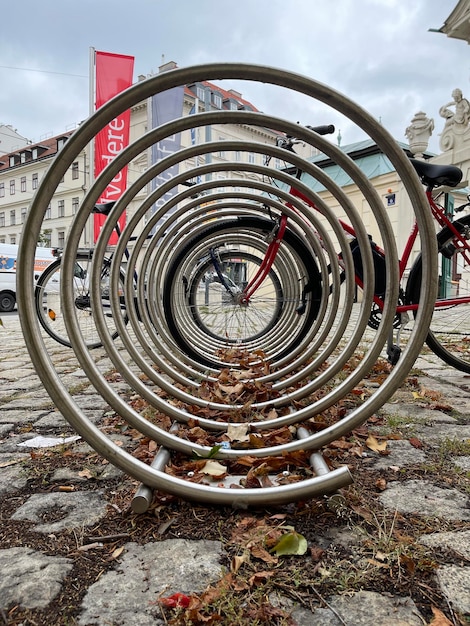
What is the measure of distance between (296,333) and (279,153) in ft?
4.69

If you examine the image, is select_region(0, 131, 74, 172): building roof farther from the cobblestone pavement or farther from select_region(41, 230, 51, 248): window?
the cobblestone pavement

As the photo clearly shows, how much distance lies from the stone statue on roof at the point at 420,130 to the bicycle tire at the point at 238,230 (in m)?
10.3

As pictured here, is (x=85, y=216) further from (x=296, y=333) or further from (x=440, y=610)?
(x=296, y=333)

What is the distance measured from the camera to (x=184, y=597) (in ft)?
3.11

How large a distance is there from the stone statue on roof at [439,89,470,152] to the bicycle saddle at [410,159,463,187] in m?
9.06

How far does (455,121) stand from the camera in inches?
420

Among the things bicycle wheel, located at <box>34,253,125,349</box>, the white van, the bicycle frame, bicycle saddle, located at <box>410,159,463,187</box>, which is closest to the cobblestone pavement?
the bicycle frame

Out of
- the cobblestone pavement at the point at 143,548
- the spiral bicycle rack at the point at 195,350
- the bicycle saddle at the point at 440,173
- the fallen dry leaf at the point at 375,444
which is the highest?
the bicycle saddle at the point at 440,173

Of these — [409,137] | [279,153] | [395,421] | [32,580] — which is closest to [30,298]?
[32,580]

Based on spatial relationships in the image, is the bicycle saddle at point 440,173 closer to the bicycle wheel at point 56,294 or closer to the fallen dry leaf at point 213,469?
the fallen dry leaf at point 213,469

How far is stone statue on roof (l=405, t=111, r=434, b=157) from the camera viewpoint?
12.2 m

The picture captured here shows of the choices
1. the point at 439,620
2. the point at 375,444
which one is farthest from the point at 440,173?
the point at 439,620

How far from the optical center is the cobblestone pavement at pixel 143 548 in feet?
3.06

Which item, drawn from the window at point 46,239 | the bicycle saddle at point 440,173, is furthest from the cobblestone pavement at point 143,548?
the window at point 46,239
